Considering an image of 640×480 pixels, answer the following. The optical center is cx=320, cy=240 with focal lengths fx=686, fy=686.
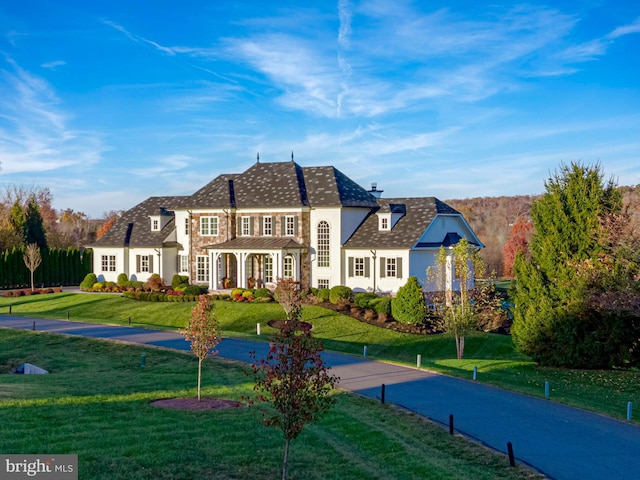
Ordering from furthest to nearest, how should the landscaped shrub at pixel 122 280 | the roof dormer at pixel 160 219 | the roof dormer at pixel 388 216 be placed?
the roof dormer at pixel 160 219 → the landscaped shrub at pixel 122 280 → the roof dormer at pixel 388 216

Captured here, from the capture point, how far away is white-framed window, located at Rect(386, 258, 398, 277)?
1684 inches

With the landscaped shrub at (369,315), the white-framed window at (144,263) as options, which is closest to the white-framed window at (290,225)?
the landscaped shrub at (369,315)

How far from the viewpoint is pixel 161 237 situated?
5194cm

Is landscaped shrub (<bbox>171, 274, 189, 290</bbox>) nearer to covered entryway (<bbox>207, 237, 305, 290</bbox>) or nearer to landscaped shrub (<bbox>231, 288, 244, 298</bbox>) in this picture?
covered entryway (<bbox>207, 237, 305, 290</bbox>)

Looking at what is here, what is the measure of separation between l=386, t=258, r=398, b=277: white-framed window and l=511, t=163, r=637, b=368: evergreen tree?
609 inches

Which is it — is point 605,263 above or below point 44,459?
above

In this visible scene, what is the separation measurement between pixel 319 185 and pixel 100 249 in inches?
732

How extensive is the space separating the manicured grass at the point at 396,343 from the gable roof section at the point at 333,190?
800cm

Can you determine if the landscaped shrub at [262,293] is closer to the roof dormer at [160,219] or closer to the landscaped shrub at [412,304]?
the landscaped shrub at [412,304]

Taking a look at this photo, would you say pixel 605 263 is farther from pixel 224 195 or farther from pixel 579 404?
pixel 224 195

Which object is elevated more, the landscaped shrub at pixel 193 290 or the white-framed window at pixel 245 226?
the white-framed window at pixel 245 226

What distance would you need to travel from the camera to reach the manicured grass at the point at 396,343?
22120mm

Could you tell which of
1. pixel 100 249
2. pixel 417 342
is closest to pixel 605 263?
pixel 417 342

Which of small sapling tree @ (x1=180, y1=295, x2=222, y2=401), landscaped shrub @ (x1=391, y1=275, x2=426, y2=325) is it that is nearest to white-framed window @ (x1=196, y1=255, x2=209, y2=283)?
landscaped shrub @ (x1=391, y1=275, x2=426, y2=325)
